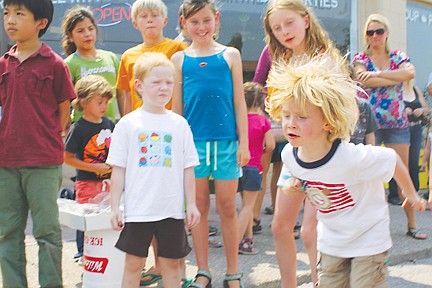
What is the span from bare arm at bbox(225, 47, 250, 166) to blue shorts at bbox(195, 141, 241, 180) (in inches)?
2.6

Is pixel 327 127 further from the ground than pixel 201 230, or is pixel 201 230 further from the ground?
pixel 327 127

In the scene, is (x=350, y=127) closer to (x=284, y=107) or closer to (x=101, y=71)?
(x=284, y=107)

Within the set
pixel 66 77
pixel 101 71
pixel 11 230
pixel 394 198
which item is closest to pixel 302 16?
pixel 66 77

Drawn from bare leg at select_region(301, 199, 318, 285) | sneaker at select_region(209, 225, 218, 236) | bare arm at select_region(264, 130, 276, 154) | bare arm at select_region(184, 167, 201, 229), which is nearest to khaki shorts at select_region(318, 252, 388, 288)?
bare leg at select_region(301, 199, 318, 285)

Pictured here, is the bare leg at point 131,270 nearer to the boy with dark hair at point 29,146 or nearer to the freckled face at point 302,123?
the boy with dark hair at point 29,146

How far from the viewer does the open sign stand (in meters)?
8.20

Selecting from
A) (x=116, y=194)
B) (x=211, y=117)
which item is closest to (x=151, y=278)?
(x=116, y=194)

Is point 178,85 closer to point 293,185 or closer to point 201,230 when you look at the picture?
point 201,230

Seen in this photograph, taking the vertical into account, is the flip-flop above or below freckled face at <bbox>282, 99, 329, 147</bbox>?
below

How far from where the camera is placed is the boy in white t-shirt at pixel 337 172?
2.81m

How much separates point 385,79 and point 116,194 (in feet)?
9.67

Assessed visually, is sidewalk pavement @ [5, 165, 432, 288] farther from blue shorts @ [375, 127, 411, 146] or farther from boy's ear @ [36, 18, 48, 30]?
boy's ear @ [36, 18, 48, 30]

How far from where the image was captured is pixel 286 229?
3.54m

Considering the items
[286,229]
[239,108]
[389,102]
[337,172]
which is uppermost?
[389,102]
